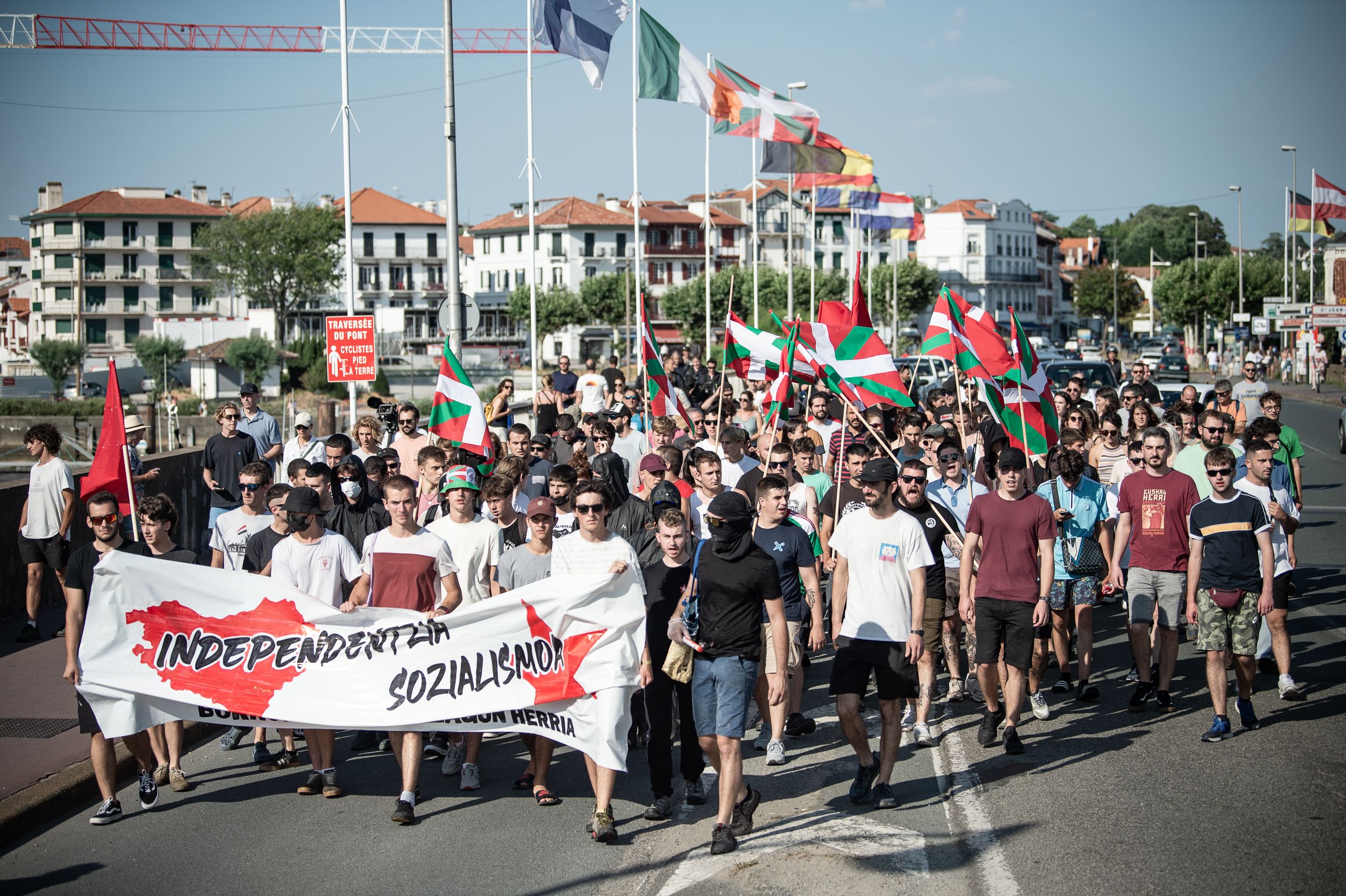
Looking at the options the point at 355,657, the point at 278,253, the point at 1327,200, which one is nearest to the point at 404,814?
the point at 355,657

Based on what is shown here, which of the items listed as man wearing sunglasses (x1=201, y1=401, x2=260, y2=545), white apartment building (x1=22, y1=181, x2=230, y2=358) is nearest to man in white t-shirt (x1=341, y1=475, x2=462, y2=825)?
man wearing sunglasses (x1=201, y1=401, x2=260, y2=545)

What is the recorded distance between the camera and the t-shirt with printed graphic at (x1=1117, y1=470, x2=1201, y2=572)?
27.5 ft

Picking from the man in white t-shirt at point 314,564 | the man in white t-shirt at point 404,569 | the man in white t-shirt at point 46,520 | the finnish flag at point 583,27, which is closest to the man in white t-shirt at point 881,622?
the man in white t-shirt at point 404,569

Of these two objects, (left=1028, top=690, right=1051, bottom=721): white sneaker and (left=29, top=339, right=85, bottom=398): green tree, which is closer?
(left=1028, top=690, right=1051, bottom=721): white sneaker

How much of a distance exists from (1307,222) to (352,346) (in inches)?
1648

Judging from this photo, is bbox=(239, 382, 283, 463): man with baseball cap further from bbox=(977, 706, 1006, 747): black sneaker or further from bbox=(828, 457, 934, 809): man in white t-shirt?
bbox=(977, 706, 1006, 747): black sneaker

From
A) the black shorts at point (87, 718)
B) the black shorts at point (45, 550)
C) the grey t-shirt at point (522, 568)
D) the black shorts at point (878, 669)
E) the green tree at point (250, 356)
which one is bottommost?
the black shorts at point (87, 718)

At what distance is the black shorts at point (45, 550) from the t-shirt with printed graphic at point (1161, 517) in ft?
28.0

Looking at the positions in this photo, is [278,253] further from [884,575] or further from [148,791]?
[884,575]

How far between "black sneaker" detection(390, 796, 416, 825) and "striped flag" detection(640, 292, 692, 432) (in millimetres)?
7460

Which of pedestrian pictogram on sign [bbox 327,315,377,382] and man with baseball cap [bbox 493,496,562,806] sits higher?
pedestrian pictogram on sign [bbox 327,315,377,382]

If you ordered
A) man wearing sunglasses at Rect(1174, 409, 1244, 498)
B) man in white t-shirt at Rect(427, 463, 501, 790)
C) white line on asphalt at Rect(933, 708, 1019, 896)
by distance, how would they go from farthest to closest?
1. man wearing sunglasses at Rect(1174, 409, 1244, 498)
2. man in white t-shirt at Rect(427, 463, 501, 790)
3. white line on asphalt at Rect(933, 708, 1019, 896)

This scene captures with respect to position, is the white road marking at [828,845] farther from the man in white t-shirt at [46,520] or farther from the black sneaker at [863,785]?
the man in white t-shirt at [46,520]

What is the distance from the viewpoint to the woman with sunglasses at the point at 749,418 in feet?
54.7
